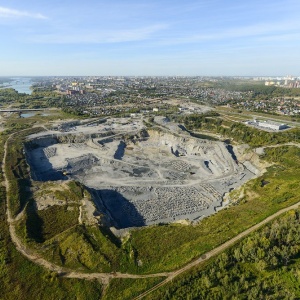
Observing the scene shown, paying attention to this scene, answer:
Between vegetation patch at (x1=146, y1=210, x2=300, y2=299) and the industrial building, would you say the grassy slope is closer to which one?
vegetation patch at (x1=146, y1=210, x2=300, y2=299)

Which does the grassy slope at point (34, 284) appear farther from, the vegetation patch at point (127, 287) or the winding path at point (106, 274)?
the vegetation patch at point (127, 287)

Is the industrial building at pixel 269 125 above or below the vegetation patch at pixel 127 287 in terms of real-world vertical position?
above

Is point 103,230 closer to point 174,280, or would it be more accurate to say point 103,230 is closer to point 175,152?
point 174,280

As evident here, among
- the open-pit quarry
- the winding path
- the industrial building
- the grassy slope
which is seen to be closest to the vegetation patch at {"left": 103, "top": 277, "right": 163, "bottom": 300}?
the winding path

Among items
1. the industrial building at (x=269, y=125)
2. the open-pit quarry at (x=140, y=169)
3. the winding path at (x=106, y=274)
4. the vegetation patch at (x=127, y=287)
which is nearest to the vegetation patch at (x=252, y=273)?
the winding path at (x=106, y=274)

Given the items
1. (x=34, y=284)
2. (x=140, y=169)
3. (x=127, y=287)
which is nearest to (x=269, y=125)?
(x=140, y=169)

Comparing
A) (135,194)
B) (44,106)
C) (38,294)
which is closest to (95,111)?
(44,106)

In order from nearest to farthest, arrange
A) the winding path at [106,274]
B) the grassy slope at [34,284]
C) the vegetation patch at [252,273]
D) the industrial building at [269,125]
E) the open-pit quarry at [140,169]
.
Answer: the vegetation patch at [252,273] → the grassy slope at [34,284] → the winding path at [106,274] → the open-pit quarry at [140,169] → the industrial building at [269,125]

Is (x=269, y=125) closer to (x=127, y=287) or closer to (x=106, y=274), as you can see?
(x=106, y=274)
